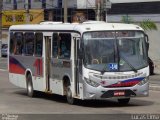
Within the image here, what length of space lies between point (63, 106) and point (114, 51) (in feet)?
7.58

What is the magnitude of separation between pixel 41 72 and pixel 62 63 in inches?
80.8

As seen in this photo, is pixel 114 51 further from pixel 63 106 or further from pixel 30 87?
pixel 30 87

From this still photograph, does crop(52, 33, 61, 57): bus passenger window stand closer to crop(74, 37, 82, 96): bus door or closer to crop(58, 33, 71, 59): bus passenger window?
crop(58, 33, 71, 59): bus passenger window

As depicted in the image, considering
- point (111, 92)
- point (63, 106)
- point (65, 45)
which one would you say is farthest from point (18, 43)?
point (111, 92)

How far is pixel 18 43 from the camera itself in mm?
24328

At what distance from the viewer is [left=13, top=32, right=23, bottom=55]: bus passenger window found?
24056 millimetres

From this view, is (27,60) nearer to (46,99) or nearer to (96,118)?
(46,99)

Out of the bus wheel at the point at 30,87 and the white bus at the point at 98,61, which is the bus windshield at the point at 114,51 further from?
the bus wheel at the point at 30,87

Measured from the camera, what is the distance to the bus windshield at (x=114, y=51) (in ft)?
60.5

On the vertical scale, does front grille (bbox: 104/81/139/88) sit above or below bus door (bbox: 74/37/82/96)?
below

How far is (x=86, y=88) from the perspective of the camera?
18219 millimetres

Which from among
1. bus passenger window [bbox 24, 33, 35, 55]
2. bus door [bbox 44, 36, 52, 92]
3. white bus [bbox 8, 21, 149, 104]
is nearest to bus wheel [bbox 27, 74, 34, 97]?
bus passenger window [bbox 24, 33, 35, 55]

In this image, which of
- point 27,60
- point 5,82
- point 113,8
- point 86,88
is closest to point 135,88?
point 86,88

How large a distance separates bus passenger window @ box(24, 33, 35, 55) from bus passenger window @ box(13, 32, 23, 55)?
51 centimetres
